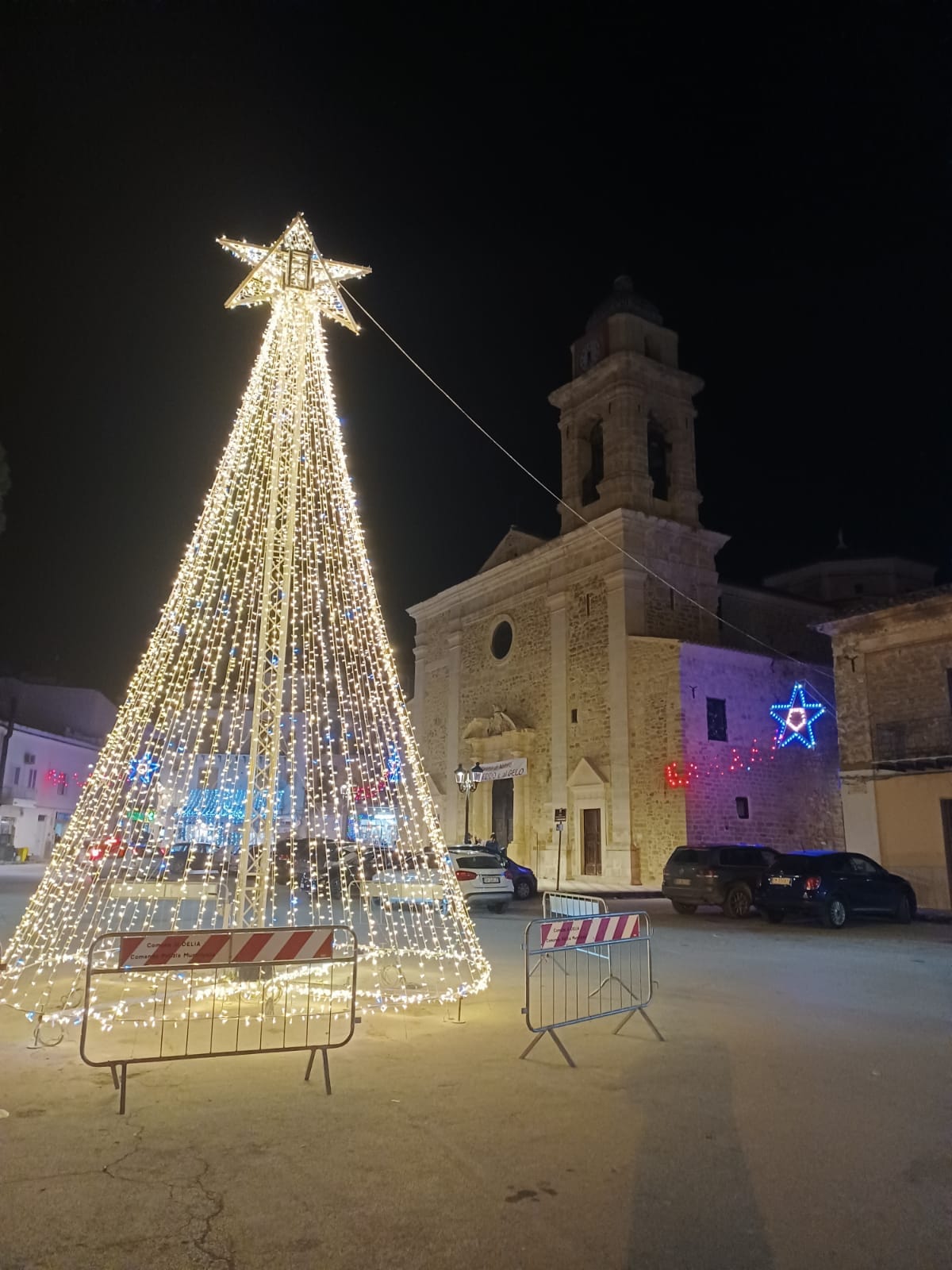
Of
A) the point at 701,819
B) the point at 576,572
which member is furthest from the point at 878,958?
the point at 576,572

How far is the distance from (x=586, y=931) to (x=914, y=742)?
15.3m

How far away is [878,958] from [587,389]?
2408 cm

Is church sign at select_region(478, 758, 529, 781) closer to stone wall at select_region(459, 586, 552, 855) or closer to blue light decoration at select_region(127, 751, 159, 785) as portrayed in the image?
stone wall at select_region(459, 586, 552, 855)

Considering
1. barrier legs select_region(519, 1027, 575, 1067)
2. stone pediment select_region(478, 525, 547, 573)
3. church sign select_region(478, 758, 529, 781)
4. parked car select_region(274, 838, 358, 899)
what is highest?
stone pediment select_region(478, 525, 547, 573)

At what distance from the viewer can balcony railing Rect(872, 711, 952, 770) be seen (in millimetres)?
18684

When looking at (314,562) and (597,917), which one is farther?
(314,562)

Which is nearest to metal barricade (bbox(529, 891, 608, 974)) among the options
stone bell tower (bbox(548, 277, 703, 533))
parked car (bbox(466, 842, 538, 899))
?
parked car (bbox(466, 842, 538, 899))

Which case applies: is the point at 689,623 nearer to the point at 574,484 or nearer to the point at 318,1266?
the point at 574,484

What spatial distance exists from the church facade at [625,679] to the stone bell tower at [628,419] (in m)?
0.06

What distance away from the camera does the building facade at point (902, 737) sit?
18.6 metres

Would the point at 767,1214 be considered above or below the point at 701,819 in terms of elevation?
below

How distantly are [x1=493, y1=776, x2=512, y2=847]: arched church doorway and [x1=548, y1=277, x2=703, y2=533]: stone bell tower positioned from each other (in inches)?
378

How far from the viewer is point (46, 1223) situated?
3363 millimetres

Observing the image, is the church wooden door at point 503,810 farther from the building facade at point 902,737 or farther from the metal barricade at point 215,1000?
the metal barricade at point 215,1000
